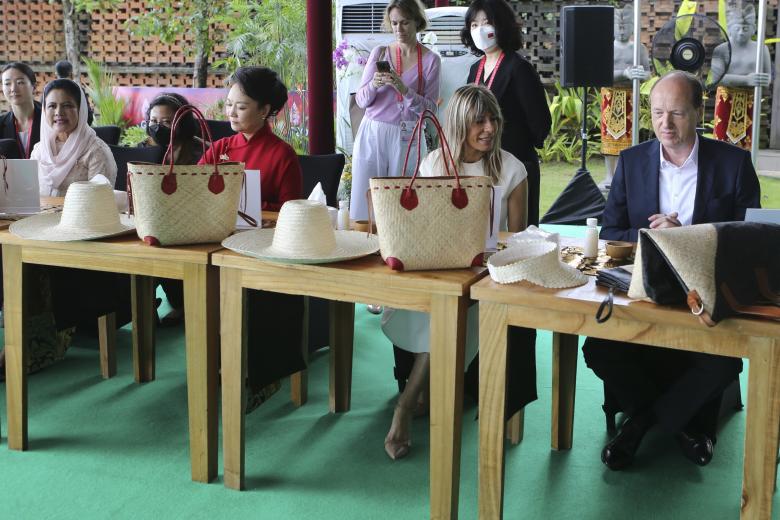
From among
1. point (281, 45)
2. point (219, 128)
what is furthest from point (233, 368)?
point (281, 45)

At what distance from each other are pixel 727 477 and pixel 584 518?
1.64ft

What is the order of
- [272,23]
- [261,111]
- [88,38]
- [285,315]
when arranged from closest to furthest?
[285,315] < [261,111] < [272,23] < [88,38]

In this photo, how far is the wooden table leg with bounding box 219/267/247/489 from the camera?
221 cm

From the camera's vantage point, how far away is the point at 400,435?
2.54 meters

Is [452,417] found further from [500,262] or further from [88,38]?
[88,38]

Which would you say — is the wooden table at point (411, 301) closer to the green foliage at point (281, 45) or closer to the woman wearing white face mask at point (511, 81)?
the woman wearing white face mask at point (511, 81)

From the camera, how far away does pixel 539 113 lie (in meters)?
3.69

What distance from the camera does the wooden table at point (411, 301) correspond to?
1.96m

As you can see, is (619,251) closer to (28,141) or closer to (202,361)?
(202,361)

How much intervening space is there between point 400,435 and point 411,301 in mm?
703

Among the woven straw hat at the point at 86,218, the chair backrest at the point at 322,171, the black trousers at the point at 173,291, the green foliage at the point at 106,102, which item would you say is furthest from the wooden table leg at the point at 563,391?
the green foliage at the point at 106,102

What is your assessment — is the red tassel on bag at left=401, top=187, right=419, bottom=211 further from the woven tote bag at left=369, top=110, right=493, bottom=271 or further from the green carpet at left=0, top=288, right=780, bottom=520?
the green carpet at left=0, top=288, right=780, bottom=520

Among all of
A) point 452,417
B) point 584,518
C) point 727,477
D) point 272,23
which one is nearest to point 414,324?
point 452,417

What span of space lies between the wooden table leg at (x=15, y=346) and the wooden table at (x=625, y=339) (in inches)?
54.7
